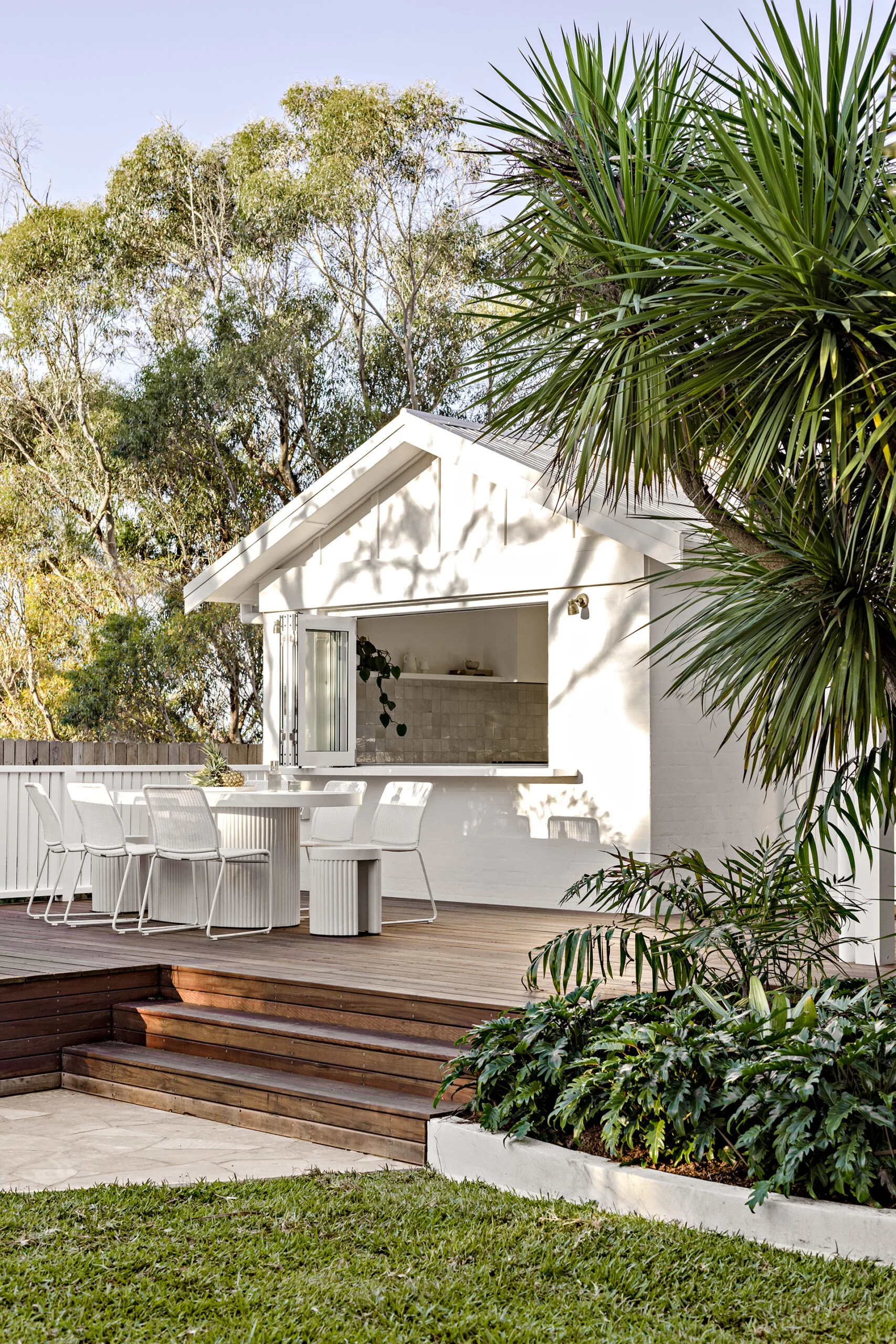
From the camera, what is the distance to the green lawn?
120 inches

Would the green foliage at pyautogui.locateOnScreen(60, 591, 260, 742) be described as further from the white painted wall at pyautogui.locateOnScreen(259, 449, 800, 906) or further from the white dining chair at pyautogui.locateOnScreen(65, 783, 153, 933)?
the white dining chair at pyautogui.locateOnScreen(65, 783, 153, 933)

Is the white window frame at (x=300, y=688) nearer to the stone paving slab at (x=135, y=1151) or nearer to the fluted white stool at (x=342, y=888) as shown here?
the fluted white stool at (x=342, y=888)

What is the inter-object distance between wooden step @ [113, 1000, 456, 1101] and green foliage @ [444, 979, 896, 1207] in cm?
68

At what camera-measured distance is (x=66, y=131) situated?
24812 millimetres

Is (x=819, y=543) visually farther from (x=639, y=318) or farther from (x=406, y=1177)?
(x=406, y=1177)

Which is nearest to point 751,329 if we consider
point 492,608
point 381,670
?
point 492,608

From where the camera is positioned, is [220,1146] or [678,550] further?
[678,550]

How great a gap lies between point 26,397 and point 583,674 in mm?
16554

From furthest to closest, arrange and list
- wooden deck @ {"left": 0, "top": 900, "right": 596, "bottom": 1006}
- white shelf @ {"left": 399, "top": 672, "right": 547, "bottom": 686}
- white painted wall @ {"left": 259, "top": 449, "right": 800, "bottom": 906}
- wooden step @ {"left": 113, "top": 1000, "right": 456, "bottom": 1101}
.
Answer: white shelf @ {"left": 399, "top": 672, "right": 547, "bottom": 686}
white painted wall @ {"left": 259, "top": 449, "right": 800, "bottom": 906}
wooden deck @ {"left": 0, "top": 900, "right": 596, "bottom": 1006}
wooden step @ {"left": 113, "top": 1000, "right": 456, "bottom": 1101}

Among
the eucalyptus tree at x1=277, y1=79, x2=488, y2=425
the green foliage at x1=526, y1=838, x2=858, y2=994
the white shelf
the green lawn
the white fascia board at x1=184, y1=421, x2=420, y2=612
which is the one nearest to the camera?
the green lawn

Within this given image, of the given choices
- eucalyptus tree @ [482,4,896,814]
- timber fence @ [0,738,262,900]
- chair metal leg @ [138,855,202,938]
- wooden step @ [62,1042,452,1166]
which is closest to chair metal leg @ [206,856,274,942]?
chair metal leg @ [138,855,202,938]

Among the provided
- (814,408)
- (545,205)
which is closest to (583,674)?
(545,205)

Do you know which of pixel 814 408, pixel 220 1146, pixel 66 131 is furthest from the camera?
pixel 66 131

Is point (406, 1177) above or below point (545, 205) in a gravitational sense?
below
